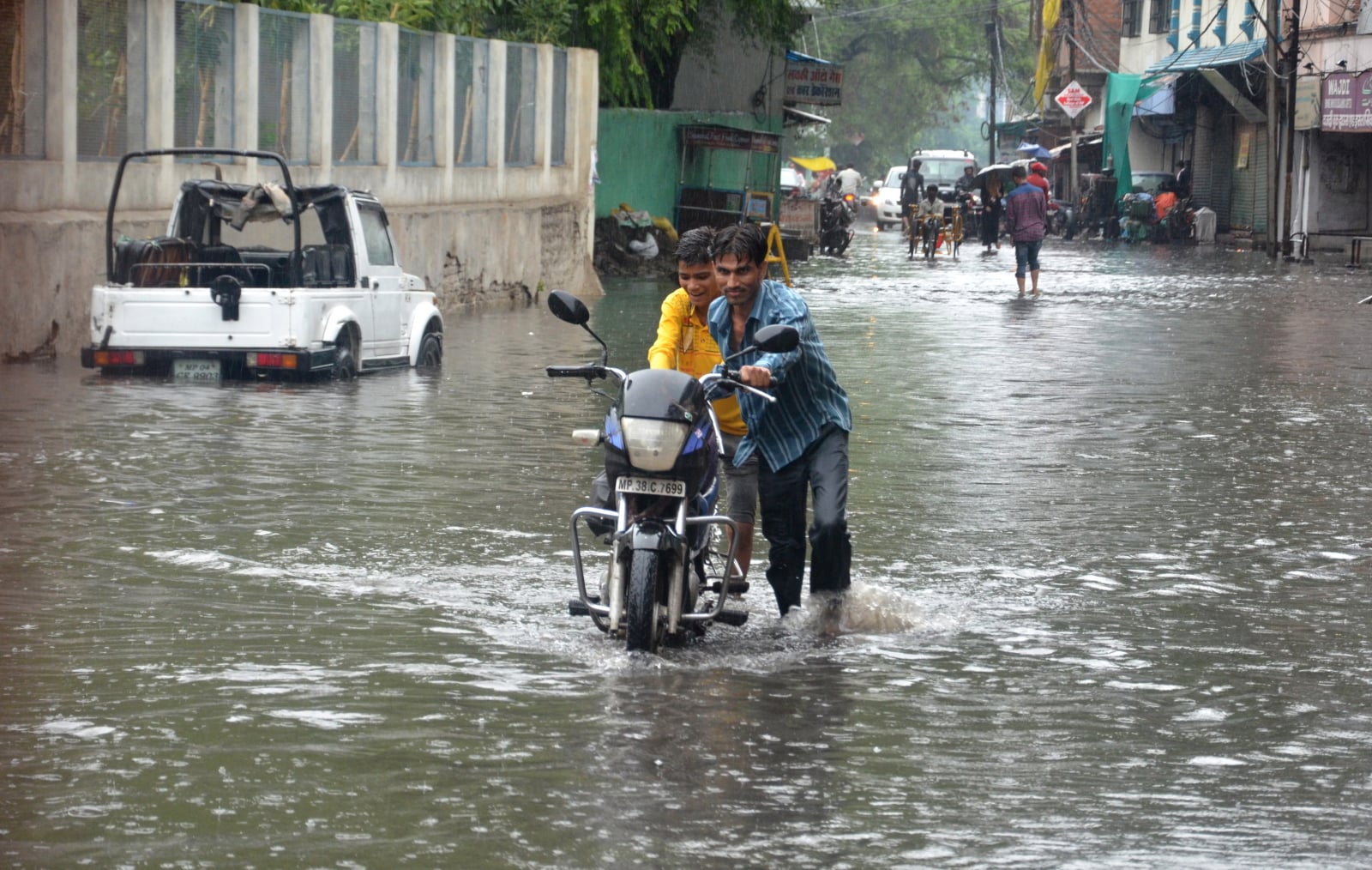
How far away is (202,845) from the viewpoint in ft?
16.0

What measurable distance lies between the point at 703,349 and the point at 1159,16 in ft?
178

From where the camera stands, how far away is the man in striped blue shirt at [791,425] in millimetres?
7137

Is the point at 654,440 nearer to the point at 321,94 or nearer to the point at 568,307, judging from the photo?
the point at 568,307

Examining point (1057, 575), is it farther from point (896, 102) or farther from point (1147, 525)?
point (896, 102)

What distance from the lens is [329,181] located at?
22.2 m

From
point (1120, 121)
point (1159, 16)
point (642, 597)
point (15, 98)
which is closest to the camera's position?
point (642, 597)

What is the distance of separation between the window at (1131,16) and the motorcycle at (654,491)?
56.6 meters

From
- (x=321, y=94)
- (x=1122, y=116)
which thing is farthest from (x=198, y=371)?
(x=1122, y=116)

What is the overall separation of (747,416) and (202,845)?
2.98m

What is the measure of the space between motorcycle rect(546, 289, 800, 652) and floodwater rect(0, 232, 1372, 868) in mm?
161

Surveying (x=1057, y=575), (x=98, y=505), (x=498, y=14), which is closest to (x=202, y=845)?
(x=1057, y=575)

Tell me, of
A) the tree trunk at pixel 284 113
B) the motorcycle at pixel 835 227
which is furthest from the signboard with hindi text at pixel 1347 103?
the tree trunk at pixel 284 113

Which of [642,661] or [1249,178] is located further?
[1249,178]

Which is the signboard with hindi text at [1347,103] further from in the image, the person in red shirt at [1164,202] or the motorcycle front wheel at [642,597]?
the motorcycle front wheel at [642,597]
